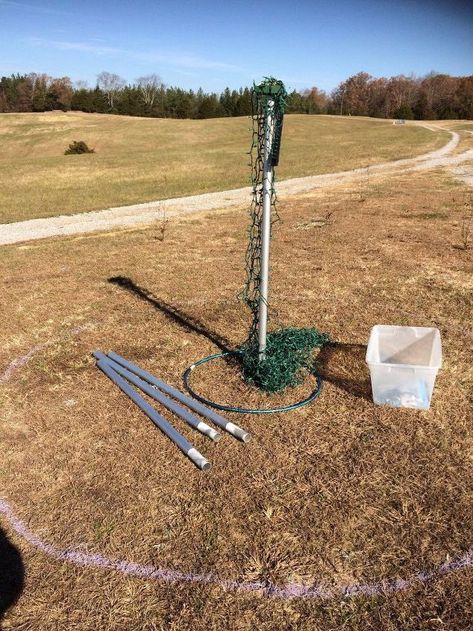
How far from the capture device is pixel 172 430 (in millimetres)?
4043

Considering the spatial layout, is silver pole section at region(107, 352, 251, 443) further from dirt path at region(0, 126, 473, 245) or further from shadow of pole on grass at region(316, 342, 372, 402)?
dirt path at region(0, 126, 473, 245)

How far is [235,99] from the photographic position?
71.9 m

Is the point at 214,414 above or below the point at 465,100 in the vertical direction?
below

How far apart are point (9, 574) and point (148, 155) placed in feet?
109

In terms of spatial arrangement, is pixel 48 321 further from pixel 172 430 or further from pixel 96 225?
pixel 96 225

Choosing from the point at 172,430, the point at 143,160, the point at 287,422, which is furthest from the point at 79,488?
the point at 143,160

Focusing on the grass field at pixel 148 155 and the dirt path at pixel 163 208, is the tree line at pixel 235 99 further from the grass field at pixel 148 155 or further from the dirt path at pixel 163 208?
the dirt path at pixel 163 208

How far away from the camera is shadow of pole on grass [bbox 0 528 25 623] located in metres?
2.77

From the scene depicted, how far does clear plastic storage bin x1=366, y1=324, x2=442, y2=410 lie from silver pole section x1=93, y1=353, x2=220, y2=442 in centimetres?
142

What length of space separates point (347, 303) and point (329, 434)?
3.05 meters

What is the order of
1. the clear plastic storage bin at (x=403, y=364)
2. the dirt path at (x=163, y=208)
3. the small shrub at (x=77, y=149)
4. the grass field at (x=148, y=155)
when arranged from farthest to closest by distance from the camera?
1. the small shrub at (x=77, y=149)
2. the grass field at (x=148, y=155)
3. the dirt path at (x=163, y=208)
4. the clear plastic storage bin at (x=403, y=364)

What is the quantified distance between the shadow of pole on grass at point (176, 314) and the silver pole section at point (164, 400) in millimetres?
1092

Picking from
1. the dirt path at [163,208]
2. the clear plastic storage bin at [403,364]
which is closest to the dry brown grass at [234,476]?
the clear plastic storage bin at [403,364]

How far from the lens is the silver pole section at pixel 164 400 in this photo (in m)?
3.97
